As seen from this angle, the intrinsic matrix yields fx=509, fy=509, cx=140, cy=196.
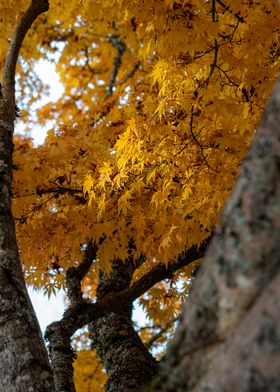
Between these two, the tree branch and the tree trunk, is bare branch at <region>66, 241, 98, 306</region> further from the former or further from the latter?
the tree branch

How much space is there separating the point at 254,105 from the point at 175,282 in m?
1.81

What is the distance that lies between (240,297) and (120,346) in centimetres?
325

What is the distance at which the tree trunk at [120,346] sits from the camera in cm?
386

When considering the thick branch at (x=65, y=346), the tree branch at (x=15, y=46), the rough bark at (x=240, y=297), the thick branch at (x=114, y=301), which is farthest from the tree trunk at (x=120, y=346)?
the rough bark at (x=240, y=297)

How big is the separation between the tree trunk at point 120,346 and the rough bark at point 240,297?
2.65 metres

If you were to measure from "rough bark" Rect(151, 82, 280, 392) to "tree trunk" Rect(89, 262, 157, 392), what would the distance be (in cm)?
265

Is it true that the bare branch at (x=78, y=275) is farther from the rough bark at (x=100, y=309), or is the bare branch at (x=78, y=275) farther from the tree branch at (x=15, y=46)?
the tree branch at (x=15, y=46)

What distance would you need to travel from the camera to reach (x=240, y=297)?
46.7 inches

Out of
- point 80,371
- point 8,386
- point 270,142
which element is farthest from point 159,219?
point 80,371

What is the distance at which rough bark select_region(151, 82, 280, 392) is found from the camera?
1075 millimetres

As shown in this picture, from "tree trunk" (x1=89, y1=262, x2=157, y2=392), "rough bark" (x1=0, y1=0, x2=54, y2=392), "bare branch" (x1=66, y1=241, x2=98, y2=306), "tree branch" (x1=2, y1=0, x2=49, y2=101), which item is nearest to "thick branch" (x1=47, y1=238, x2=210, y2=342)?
"bare branch" (x1=66, y1=241, x2=98, y2=306)

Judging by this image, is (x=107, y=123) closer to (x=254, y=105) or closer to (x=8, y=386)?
(x=254, y=105)

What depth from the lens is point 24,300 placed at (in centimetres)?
236

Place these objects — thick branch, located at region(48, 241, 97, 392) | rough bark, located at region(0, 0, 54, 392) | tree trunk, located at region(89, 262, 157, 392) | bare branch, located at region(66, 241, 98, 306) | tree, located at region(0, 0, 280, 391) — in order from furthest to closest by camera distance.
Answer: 1. tree trunk, located at region(89, 262, 157, 392)
2. bare branch, located at region(66, 241, 98, 306)
3. tree, located at region(0, 0, 280, 391)
4. thick branch, located at region(48, 241, 97, 392)
5. rough bark, located at region(0, 0, 54, 392)
